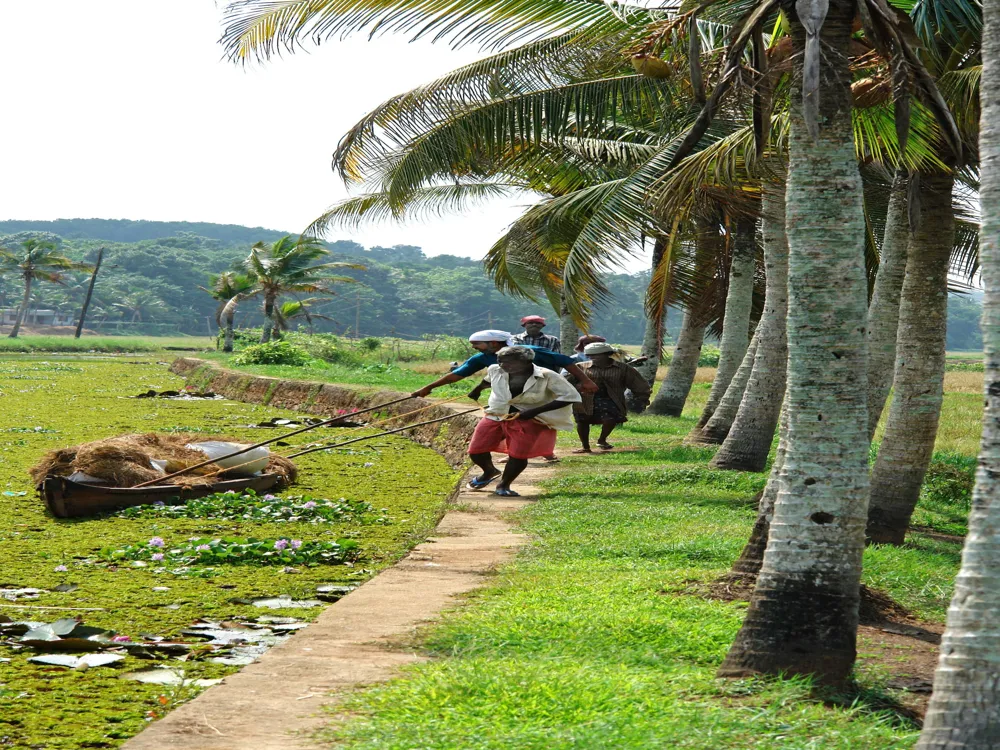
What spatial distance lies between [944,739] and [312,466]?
10680 millimetres

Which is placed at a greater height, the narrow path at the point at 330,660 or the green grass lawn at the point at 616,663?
the green grass lawn at the point at 616,663

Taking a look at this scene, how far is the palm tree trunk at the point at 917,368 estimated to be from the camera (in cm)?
800

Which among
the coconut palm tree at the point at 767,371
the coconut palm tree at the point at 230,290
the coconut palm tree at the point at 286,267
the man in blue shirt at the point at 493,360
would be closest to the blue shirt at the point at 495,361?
the man in blue shirt at the point at 493,360

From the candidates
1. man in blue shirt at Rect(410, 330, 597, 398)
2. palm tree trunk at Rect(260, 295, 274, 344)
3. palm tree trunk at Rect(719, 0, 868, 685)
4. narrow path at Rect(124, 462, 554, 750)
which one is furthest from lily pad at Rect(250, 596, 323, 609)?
palm tree trunk at Rect(260, 295, 274, 344)

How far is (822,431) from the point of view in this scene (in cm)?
454

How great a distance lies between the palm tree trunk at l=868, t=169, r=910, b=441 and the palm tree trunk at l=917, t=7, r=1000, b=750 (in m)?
5.33

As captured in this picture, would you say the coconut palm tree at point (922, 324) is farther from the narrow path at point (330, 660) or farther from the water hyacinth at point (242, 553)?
the water hyacinth at point (242, 553)

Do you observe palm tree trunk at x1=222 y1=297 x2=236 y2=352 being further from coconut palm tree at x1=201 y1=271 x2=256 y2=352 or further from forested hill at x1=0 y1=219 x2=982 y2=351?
forested hill at x1=0 y1=219 x2=982 y2=351

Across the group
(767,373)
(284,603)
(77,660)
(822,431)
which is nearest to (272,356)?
(767,373)

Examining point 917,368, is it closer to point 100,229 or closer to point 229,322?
point 229,322

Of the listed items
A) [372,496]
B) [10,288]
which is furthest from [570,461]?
[10,288]

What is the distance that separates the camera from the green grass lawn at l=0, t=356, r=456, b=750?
4.45 m

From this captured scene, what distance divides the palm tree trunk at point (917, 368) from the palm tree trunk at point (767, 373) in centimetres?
252

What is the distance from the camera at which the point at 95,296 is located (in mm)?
91188
